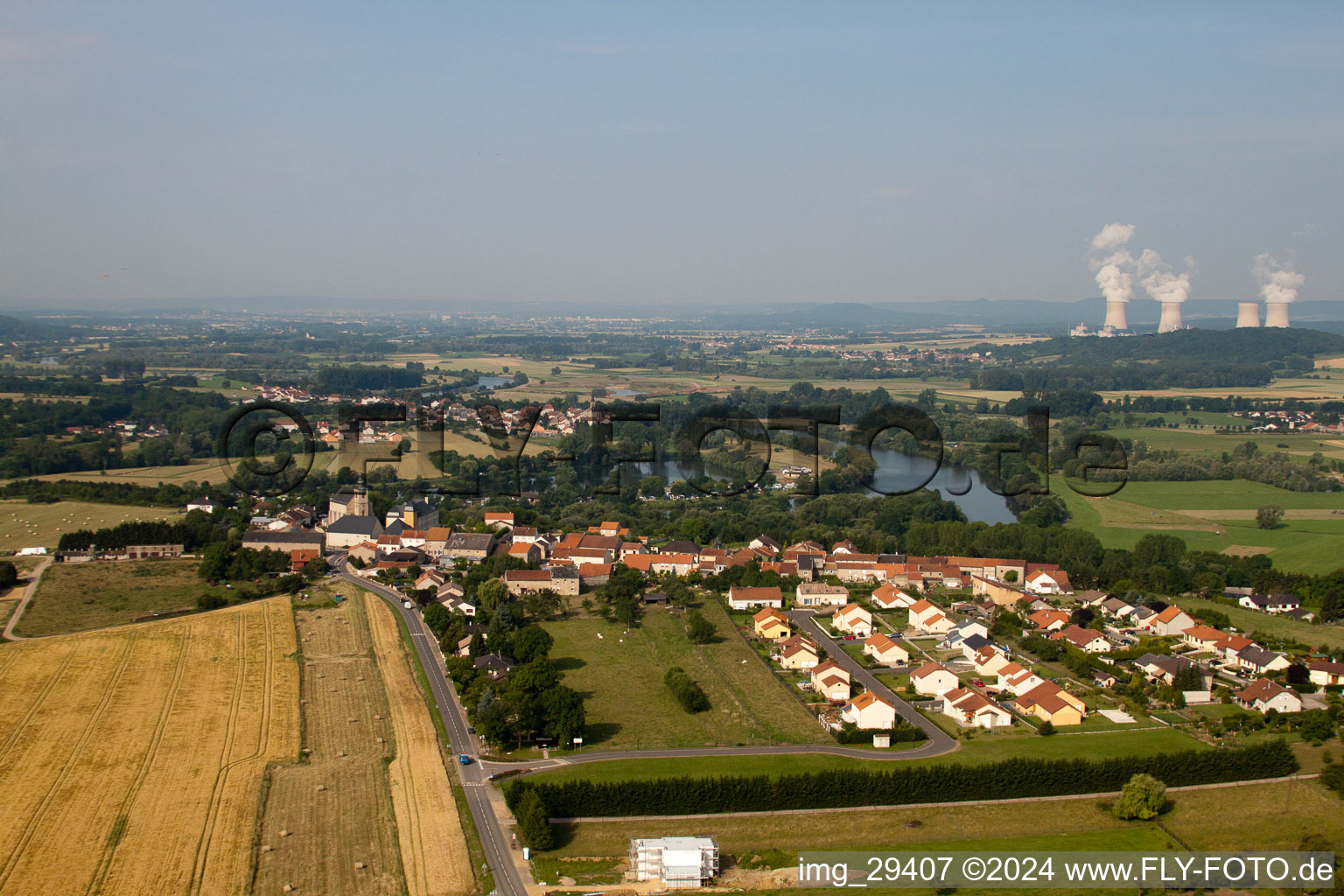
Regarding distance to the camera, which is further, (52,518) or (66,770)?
(52,518)

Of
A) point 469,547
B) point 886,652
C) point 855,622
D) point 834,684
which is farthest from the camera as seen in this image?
point 469,547

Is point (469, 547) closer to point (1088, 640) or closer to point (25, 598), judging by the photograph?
point (25, 598)

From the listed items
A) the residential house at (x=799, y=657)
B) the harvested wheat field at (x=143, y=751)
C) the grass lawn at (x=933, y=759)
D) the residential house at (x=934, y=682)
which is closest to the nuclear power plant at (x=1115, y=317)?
the residential house at (x=799, y=657)

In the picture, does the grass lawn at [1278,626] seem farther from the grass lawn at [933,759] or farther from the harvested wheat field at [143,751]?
the harvested wheat field at [143,751]

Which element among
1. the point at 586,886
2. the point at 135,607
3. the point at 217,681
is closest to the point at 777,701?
the point at 586,886

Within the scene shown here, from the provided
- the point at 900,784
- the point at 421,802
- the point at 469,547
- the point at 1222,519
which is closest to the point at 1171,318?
the point at 1222,519

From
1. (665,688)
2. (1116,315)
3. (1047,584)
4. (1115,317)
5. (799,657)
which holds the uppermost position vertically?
(1116,315)
